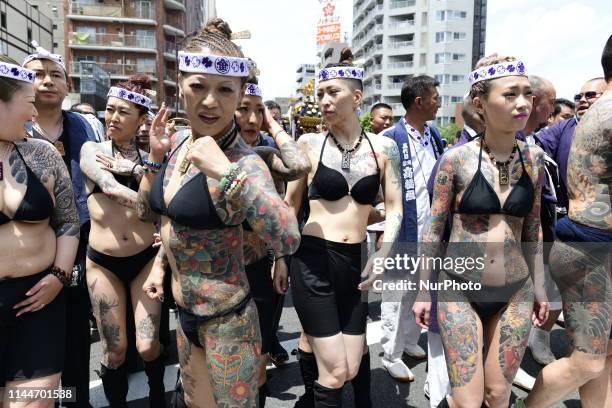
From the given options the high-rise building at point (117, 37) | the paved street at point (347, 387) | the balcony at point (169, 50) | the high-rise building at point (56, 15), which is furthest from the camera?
the balcony at point (169, 50)

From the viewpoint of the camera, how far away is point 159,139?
2506mm

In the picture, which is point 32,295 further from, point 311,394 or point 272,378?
point 272,378

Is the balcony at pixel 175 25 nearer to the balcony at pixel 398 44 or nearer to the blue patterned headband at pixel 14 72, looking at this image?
the balcony at pixel 398 44

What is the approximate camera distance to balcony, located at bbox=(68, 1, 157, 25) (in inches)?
1785

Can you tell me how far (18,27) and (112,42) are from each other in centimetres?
2341

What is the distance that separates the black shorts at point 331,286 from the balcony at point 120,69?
1787 inches

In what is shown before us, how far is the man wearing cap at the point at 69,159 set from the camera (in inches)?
141

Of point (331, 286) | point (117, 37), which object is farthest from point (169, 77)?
point (331, 286)

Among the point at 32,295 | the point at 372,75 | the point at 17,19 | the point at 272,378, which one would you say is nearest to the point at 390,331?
the point at 272,378

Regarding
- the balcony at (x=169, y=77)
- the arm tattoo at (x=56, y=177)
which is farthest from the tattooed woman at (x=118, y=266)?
the balcony at (x=169, y=77)

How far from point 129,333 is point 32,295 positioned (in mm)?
1450

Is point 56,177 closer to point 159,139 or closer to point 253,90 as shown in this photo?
point 159,139

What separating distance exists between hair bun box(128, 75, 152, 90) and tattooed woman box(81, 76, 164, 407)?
11.6 inches

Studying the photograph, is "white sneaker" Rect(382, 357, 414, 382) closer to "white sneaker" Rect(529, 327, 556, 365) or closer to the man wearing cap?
"white sneaker" Rect(529, 327, 556, 365)
